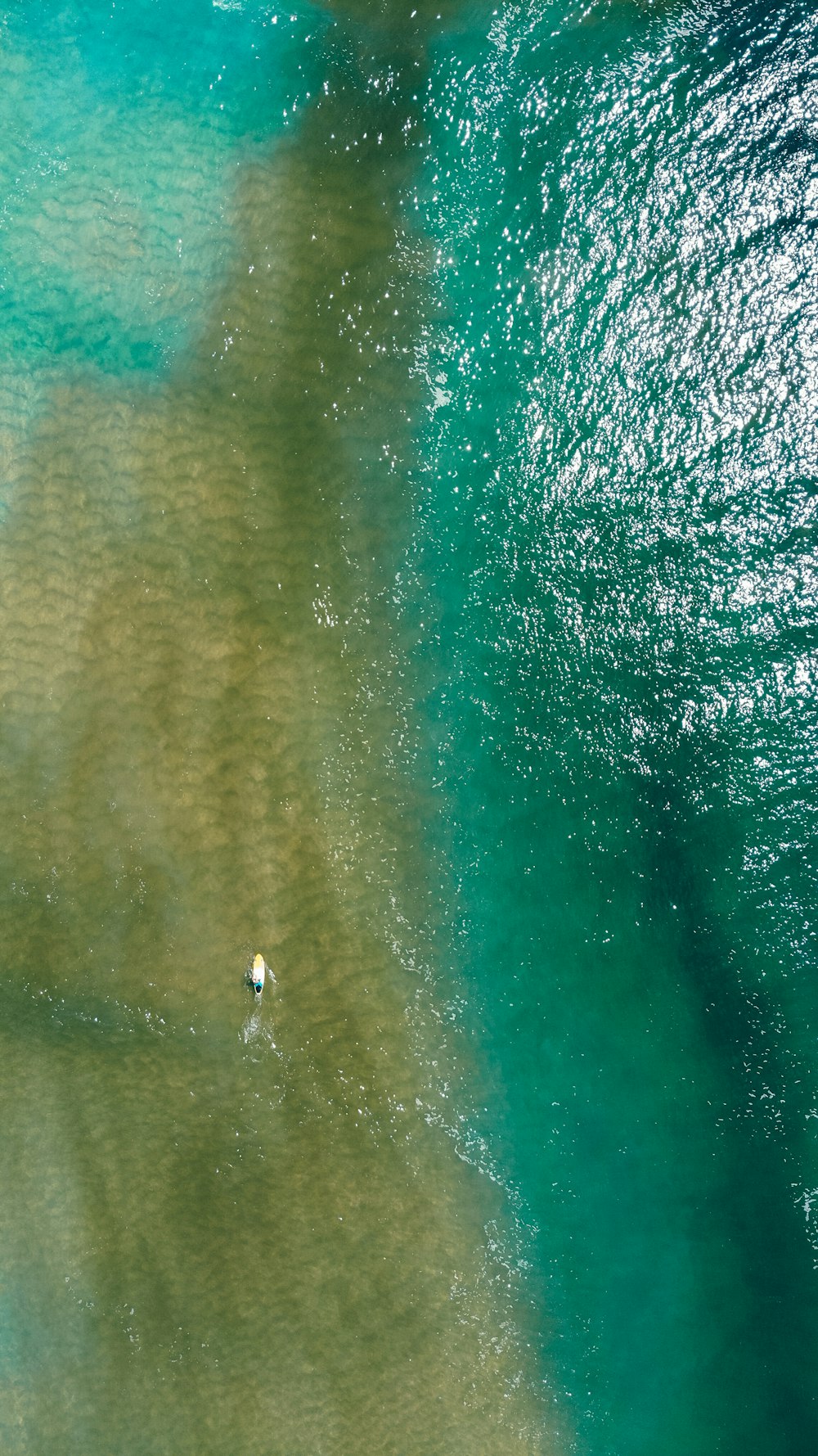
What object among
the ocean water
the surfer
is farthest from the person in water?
the ocean water

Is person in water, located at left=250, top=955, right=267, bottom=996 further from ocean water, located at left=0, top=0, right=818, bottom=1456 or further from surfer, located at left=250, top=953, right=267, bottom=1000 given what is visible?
ocean water, located at left=0, top=0, right=818, bottom=1456

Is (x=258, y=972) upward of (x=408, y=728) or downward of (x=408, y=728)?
downward

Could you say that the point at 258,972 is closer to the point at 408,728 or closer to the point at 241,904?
the point at 241,904

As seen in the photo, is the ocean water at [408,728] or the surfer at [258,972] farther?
the surfer at [258,972]

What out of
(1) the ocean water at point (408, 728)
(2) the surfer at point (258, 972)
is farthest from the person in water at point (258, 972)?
(1) the ocean water at point (408, 728)

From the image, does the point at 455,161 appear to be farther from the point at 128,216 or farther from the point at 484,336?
the point at 128,216

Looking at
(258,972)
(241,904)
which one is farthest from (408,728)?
(258,972)

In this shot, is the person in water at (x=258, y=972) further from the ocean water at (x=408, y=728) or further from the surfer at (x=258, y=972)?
the ocean water at (x=408, y=728)

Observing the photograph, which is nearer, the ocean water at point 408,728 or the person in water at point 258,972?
the ocean water at point 408,728
